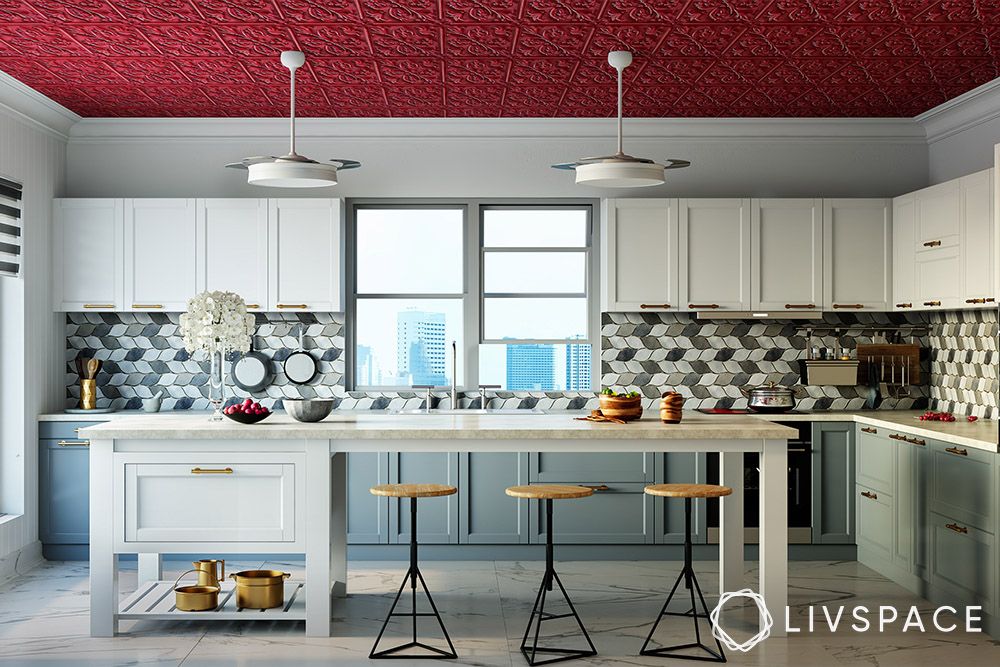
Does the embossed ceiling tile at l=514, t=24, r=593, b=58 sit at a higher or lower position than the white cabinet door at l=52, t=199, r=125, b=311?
higher

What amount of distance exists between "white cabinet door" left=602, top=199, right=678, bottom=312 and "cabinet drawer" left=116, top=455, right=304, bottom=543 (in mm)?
2759

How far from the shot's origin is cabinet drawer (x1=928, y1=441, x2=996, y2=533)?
465 centimetres

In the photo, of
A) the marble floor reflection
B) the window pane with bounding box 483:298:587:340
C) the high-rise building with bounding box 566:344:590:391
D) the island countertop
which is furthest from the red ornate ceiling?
the marble floor reflection

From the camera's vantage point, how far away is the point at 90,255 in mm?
6449

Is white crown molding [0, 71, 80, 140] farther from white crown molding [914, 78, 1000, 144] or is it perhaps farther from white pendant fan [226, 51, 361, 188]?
white crown molding [914, 78, 1000, 144]

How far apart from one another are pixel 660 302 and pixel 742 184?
3.67ft

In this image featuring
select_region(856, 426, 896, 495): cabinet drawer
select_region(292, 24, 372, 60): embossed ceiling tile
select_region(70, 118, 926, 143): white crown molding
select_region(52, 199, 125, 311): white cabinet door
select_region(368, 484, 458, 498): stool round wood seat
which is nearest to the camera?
select_region(368, 484, 458, 498): stool round wood seat

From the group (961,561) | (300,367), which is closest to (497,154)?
(300,367)

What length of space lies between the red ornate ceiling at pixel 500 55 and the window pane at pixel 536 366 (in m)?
1.65

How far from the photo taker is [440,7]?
4.51 meters

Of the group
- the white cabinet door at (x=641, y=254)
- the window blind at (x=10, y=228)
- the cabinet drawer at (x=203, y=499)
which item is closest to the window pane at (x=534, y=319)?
the white cabinet door at (x=641, y=254)

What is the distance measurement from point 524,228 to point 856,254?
226cm

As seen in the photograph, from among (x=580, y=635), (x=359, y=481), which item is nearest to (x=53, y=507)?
(x=359, y=481)

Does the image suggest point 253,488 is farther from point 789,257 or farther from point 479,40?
point 789,257
